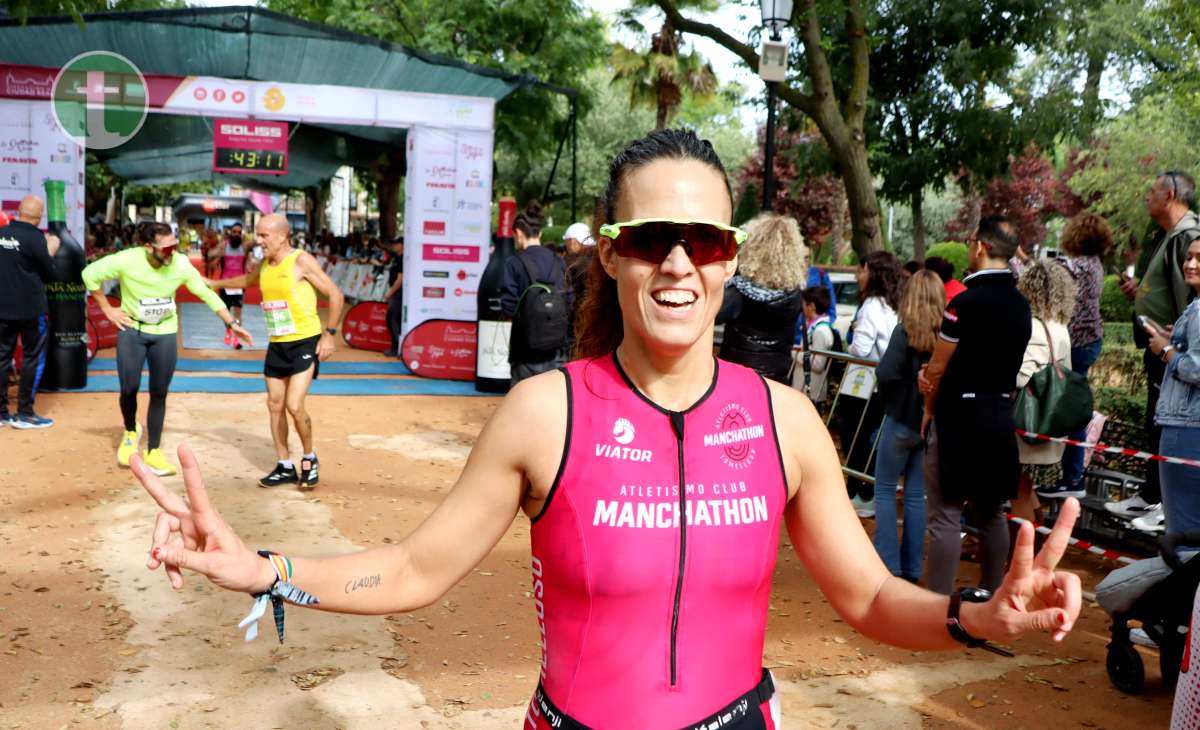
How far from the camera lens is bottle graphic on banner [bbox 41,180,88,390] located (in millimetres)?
11875

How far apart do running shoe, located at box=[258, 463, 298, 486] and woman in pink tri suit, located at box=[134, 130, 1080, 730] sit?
6.63 meters

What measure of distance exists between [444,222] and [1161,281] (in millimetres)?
10527

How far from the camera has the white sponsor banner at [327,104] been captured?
14445 mm

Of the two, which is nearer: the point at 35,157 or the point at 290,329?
the point at 290,329

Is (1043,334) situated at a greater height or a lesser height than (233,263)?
lesser

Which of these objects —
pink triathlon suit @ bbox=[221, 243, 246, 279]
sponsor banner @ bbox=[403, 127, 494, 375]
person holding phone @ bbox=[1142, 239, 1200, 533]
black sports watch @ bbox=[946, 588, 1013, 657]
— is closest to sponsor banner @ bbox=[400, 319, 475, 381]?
sponsor banner @ bbox=[403, 127, 494, 375]

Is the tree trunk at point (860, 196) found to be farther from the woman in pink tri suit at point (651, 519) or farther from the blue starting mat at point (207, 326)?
the woman in pink tri suit at point (651, 519)

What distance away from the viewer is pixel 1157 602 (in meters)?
4.50

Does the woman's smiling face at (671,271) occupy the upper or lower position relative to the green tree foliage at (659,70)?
lower

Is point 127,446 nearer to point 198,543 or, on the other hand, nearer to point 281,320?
point 281,320

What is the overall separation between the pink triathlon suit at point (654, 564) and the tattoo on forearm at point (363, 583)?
0.30 meters

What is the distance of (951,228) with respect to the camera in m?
44.1

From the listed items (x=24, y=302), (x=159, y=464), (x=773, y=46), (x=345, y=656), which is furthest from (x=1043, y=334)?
(x=24, y=302)

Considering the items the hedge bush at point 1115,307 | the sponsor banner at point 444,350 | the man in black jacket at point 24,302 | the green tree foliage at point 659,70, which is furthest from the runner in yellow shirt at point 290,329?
the green tree foliage at point 659,70
